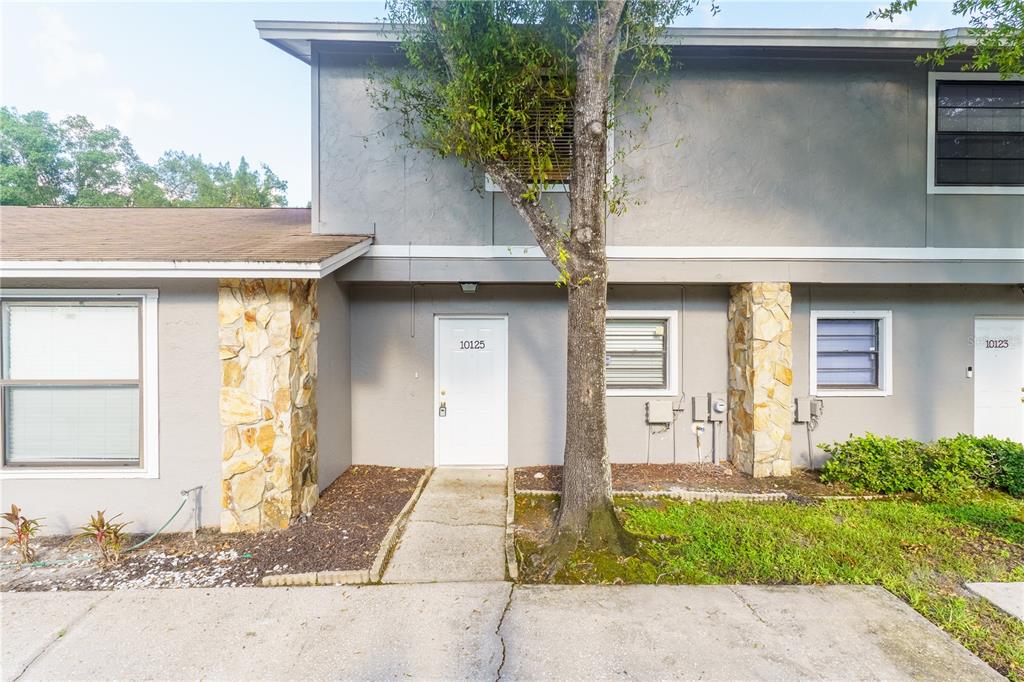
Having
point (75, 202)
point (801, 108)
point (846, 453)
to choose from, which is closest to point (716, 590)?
point (846, 453)

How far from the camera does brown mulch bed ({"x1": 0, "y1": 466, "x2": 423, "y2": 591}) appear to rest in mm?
3982

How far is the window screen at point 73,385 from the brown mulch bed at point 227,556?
0.96 meters

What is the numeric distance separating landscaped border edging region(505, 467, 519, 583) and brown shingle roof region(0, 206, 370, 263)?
3.35 metres

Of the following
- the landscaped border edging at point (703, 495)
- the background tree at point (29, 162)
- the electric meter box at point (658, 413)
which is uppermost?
the background tree at point (29, 162)

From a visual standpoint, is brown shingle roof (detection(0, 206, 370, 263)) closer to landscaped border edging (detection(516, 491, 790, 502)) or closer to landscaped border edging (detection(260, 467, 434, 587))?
landscaped border edging (detection(260, 467, 434, 587))

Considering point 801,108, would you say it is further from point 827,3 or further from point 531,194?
point 531,194

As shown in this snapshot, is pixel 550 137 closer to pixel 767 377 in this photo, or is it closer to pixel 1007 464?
pixel 767 377

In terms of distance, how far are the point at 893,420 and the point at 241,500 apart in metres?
8.82

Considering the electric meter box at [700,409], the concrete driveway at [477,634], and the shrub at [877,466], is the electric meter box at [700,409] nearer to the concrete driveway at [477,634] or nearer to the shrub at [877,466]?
the shrub at [877,466]

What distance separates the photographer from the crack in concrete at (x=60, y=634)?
9.60 feet

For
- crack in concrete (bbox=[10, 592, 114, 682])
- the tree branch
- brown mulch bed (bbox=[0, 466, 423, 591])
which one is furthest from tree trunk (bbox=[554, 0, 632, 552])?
crack in concrete (bbox=[10, 592, 114, 682])

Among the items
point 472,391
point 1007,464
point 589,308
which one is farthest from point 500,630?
point 1007,464

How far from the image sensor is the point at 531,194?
14.3ft

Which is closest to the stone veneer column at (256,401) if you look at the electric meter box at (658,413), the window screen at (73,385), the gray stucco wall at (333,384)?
the gray stucco wall at (333,384)
